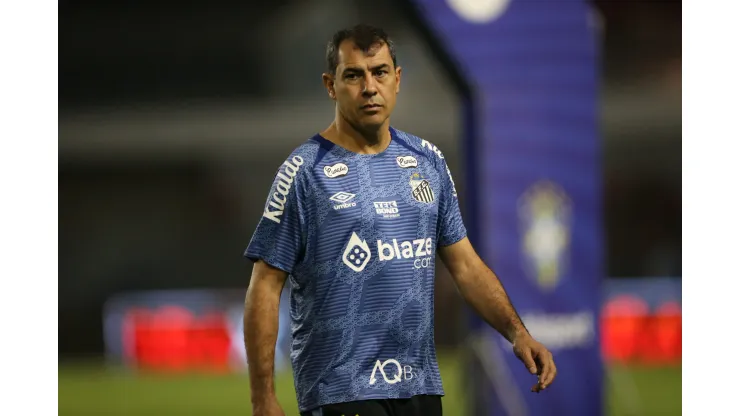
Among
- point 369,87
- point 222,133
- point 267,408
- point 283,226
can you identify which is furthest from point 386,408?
point 222,133

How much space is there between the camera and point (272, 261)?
131 inches

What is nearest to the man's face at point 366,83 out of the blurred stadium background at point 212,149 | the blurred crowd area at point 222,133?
the blurred stadium background at point 212,149

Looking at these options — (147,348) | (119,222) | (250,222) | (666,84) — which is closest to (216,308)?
(147,348)

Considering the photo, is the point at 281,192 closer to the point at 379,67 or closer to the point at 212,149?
the point at 379,67

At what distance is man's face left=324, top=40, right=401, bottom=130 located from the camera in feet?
11.1

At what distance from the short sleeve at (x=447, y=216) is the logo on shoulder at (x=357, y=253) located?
31 cm

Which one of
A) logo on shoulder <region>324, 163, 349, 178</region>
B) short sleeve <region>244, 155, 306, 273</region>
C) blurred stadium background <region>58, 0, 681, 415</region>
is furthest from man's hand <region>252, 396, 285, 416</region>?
blurred stadium background <region>58, 0, 681, 415</region>

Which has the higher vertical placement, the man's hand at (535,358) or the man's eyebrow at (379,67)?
the man's eyebrow at (379,67)

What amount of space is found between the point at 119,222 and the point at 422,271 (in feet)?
37.4

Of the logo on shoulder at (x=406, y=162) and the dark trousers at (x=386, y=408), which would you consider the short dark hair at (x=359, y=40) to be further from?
the dark trousers at (x=386, y=408)

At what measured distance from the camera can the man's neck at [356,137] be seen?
349 cm

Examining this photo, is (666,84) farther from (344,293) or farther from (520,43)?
(344,293)

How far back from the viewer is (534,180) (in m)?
5.92

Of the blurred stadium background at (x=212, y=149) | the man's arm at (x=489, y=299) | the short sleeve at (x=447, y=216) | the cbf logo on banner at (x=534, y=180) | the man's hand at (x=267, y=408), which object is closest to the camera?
the man's hand at (x=267, y=408)
